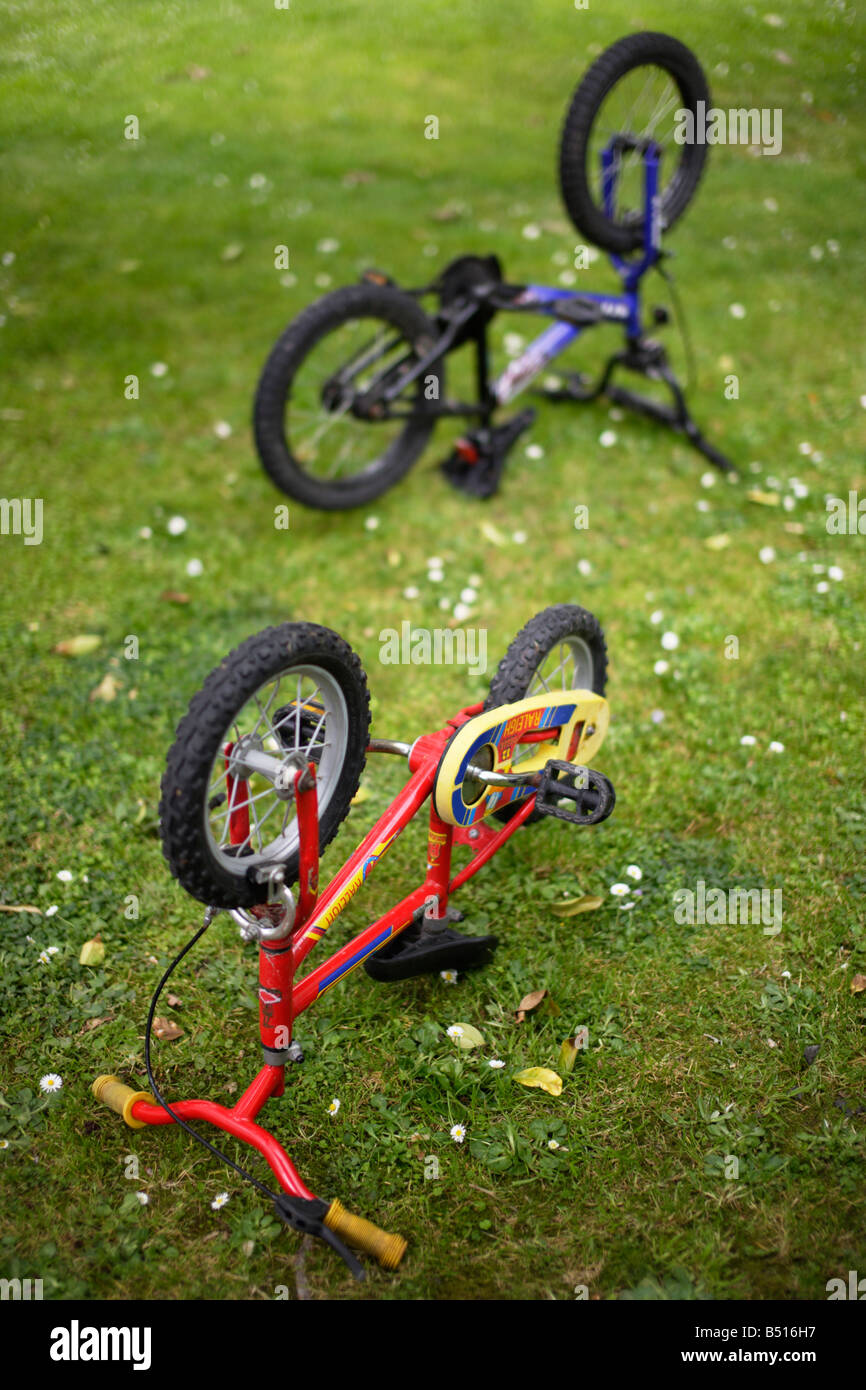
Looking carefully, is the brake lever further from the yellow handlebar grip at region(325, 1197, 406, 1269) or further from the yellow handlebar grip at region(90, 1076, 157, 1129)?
the yellow handlebar grip at region(90, 1076, 157, 1129)

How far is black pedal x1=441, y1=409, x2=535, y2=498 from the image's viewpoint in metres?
4.89

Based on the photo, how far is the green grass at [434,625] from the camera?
248 centimetres

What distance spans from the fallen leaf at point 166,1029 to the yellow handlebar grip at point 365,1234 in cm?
78

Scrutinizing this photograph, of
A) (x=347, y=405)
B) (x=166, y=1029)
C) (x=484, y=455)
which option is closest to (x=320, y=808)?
(x=166, y=1029)

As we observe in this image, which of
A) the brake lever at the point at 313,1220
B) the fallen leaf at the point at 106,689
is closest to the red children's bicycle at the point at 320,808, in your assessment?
the brake lever at the point at 313,1220

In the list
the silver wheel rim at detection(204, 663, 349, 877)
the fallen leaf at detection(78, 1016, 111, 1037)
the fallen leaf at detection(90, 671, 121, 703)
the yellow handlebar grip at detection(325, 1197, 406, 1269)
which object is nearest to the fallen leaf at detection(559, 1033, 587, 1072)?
the yellow handlebar grip at detection(325, 1197, 406, 1269)

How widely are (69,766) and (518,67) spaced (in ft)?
18.9

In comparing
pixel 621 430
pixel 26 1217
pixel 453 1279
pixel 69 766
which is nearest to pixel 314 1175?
pixel 453 1279

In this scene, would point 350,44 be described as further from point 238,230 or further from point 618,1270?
point 618,1270

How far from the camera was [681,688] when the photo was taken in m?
3.90

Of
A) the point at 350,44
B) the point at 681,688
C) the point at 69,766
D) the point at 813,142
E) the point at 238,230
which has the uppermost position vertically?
the point at 350,44

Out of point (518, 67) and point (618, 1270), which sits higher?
point (518, 67)

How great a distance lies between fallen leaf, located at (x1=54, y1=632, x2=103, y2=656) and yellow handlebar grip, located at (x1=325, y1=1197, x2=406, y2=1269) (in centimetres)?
254

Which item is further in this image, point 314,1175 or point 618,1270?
point 314,1175
